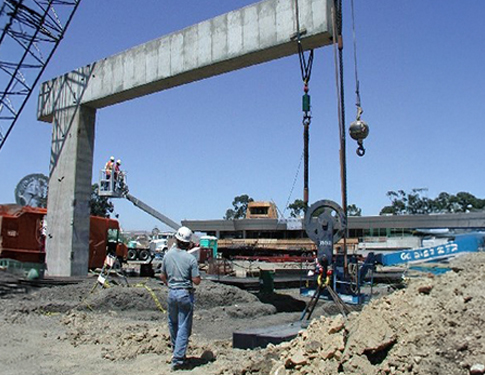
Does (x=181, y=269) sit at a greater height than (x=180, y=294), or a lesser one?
greater

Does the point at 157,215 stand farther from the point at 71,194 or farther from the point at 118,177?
the point at 71,194

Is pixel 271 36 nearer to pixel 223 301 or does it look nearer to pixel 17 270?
pixel 223 301

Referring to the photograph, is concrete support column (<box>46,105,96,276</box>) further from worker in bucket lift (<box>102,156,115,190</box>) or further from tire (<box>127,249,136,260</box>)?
tire (<box>127,249,136,260</box>)

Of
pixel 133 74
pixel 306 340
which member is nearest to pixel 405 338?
pixel 306 340

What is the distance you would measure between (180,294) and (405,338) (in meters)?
2.69

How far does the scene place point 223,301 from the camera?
12.9 m

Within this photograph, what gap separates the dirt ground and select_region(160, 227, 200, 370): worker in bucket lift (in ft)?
0.99

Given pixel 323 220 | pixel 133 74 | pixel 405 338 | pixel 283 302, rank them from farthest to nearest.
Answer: pixel 133 74 → pixel 283 302 → pixel 323 220 → pixel 405 338

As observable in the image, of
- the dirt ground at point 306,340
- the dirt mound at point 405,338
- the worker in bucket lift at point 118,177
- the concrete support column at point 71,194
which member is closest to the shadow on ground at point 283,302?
the dirt ground at point 306,340

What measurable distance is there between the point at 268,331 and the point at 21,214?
14492mm

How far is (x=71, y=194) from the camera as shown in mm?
16688

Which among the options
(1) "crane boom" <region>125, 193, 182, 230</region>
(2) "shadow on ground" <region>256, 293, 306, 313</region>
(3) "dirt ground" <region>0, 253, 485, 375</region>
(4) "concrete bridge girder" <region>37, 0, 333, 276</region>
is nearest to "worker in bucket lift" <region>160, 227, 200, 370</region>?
(3) "dirt ground" <region>0, 253, 485, 375</region>

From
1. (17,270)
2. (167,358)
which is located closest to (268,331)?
(167,358)

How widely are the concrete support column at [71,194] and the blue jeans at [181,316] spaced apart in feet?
36.8
